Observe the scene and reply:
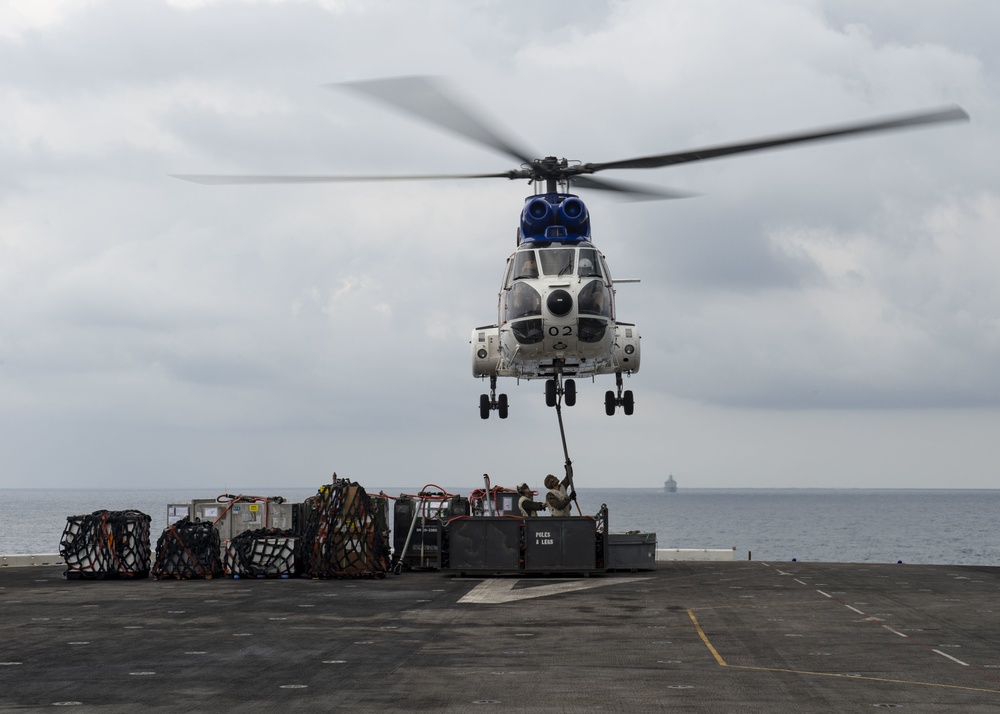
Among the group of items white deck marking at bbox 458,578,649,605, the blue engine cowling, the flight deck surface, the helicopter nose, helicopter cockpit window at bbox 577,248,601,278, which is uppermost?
the blue engine cowling

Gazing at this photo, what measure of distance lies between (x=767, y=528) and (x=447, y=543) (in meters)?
129

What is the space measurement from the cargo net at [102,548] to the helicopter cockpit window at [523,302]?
35.9 feet

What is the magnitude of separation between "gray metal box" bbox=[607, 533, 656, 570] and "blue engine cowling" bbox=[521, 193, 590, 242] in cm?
797

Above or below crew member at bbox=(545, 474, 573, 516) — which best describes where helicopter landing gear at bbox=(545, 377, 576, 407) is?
above

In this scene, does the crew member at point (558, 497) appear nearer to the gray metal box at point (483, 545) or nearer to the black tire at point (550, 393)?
the gray metal box at point (483, 545)

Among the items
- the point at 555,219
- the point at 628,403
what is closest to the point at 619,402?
the point at 628,403

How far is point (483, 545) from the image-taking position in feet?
87.2

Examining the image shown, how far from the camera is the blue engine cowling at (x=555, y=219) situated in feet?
89.8

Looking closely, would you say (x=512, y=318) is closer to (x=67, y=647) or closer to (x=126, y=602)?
(x=126, y=602)

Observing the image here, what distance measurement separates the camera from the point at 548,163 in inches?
1104

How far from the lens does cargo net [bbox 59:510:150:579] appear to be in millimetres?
26859

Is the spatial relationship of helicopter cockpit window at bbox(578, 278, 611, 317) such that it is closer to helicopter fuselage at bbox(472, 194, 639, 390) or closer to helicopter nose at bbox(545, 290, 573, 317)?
helicopter fuselage at bbox(472, 194, 639, 390)

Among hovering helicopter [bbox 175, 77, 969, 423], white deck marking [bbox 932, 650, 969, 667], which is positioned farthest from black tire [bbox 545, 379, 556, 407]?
white deck marking [bbox 932, 650, 969, 667]

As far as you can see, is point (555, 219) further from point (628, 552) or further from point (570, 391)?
point (628, 552)
